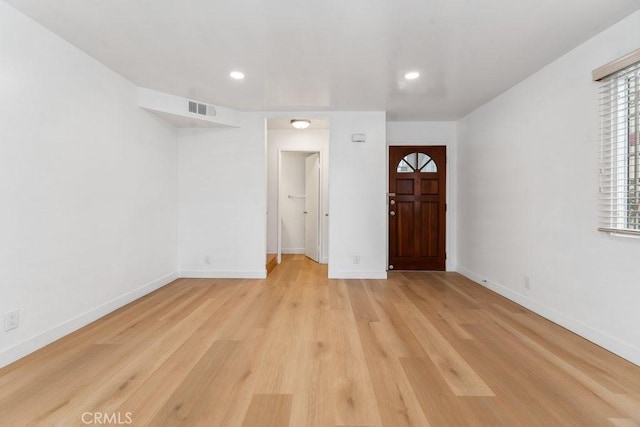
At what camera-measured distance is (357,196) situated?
4332mm

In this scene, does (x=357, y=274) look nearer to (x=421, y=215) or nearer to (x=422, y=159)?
(x=421, y=215)

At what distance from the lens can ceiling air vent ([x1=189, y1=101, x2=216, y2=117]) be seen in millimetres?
3768

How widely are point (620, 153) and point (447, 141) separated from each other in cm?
278

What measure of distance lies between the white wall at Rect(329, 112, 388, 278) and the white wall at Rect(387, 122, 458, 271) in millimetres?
731

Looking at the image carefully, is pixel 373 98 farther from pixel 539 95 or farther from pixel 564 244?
pixel 564 244

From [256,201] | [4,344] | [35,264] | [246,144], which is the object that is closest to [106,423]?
[4,344]

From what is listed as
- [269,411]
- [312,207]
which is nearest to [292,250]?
[312,207]

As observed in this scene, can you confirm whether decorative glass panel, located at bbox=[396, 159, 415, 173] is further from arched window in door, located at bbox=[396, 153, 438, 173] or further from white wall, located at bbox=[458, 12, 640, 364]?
white wall, located at bbox=[458, 12, 640, 364]

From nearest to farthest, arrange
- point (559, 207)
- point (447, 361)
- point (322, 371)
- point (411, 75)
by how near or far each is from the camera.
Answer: point (322, 371) < point (447, 361) < point (559, 207) < point (411, 75)

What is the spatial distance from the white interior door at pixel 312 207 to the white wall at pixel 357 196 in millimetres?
1294

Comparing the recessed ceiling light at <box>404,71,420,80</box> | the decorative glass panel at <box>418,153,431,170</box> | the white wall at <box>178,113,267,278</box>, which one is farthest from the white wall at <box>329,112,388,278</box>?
the recessed ceiling light at <box>404,71,420,80</box>

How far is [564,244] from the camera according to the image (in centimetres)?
264

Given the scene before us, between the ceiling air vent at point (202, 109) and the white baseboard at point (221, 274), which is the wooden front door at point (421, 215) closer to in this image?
the white baseboard at point (221, 274)

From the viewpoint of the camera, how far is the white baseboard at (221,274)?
4332 mm
